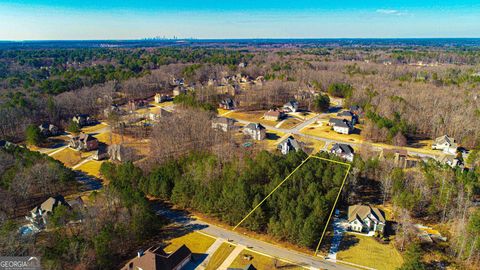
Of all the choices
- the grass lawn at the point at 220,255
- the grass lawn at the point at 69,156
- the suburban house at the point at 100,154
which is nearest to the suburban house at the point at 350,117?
the grass lawn at the point at 220,255

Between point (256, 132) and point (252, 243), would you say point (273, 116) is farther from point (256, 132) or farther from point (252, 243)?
point (252, 243)

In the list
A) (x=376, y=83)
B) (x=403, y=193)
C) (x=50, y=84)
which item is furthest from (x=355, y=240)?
(x=50, y=84)

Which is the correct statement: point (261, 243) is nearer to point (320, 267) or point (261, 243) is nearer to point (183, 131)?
point (320, 267)

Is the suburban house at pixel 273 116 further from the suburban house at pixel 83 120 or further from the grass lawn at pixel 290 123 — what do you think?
the suburban house at pixel 83 120

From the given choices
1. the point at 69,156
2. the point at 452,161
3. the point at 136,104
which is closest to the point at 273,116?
the point at 452,161

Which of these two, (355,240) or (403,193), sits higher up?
(403,193)
